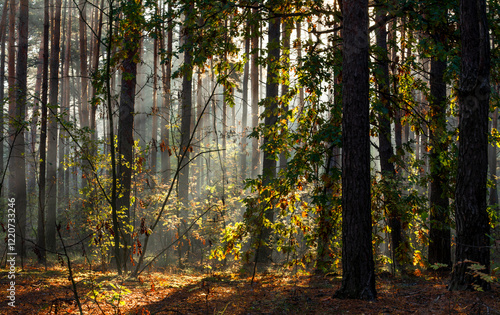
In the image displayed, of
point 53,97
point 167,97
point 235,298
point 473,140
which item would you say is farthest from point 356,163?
point 167,97

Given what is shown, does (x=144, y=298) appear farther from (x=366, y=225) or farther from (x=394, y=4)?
(x=394, y=4)

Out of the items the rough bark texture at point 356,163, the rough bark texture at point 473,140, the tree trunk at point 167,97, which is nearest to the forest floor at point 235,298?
the rough bark texture at point 356,163

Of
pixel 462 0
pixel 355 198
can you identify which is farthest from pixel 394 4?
pixel 355 198

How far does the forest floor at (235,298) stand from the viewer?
177 inches

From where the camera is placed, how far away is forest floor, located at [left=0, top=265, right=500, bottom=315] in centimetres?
449

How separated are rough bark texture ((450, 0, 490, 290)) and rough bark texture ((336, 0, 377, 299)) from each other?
1.32 meters

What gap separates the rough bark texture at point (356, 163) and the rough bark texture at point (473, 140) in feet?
4.33

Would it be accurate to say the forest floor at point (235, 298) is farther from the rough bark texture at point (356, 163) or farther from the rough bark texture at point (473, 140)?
the rough bark texture at point (473, 140)

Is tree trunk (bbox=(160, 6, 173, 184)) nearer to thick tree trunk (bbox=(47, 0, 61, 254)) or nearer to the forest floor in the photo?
the forest floor

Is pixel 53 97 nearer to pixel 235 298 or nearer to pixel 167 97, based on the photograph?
pixel 167 97

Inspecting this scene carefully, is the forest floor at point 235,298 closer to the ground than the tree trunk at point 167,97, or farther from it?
closer to the ground

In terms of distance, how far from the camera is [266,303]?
17.5ft

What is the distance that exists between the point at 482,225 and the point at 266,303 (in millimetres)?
3271

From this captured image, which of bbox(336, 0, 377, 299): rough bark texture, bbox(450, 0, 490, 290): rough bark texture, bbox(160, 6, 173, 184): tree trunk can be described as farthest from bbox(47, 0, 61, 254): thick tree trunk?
bbox(450, 0, 490, 290): rough bark texture
